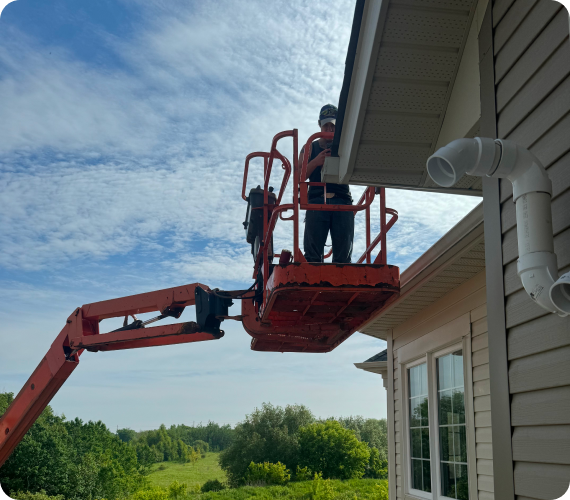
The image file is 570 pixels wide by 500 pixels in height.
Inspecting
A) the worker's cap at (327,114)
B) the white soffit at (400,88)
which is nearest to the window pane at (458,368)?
the white soffit at (400,88)

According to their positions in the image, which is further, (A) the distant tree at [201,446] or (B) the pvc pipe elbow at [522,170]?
(A) the distant tree at [201,446]

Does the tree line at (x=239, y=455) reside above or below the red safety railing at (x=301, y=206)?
below

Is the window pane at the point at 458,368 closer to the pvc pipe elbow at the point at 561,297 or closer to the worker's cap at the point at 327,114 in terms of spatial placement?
the worker's cap at the point at 327,114

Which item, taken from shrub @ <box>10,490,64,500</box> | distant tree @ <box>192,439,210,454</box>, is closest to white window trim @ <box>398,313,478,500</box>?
shrub @ <box>10,490,64,500</box>

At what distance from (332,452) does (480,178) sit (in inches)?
1473

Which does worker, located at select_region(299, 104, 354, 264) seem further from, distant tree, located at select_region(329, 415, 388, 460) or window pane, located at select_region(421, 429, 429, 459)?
distant tree, located at select_region(329, 415, 388, 460)

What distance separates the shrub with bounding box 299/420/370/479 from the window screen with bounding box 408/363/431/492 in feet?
106

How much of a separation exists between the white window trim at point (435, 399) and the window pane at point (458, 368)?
0.09 meters

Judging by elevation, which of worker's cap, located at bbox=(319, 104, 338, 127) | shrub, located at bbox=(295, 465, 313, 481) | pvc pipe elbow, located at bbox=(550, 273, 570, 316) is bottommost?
shrub, located at bbox=(295, 465, 313, 481)

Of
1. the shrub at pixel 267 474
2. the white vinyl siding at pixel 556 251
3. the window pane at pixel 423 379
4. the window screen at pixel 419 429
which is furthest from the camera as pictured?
the shrub at pixel 267 474

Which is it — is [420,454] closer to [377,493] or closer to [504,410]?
[504,410]

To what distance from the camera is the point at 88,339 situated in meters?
8.62

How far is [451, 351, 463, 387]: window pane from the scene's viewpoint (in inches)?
257

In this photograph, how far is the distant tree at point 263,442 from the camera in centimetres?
3947
